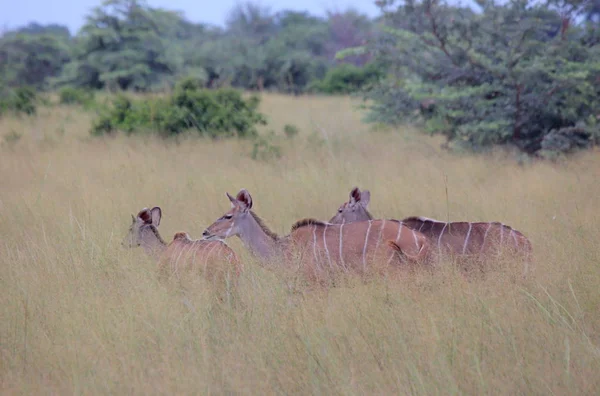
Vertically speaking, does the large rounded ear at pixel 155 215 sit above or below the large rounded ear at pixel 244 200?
below

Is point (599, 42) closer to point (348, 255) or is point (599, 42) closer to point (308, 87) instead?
point (348, 255)

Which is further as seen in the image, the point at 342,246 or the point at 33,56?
the point at 33,56

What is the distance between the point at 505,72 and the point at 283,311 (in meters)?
6.21

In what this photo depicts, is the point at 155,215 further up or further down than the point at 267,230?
further up

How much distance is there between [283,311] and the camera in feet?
13.6

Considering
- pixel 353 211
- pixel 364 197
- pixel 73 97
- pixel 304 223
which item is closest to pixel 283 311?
pixel 304 223

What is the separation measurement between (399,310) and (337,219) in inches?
81.4

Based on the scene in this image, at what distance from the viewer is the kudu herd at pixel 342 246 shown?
474 cm

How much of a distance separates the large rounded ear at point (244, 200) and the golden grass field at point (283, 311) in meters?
0.34

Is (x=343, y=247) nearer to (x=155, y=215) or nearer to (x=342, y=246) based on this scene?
(x=342, y=246)

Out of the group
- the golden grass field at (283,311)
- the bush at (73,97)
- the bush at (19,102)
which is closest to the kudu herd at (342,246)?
the golden grass field at (283,311)

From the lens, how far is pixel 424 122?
10984mm

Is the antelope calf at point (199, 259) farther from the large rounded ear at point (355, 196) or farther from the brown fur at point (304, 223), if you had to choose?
the large rounded ear at point (355, 196)

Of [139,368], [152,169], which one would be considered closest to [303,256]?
[139,368]
